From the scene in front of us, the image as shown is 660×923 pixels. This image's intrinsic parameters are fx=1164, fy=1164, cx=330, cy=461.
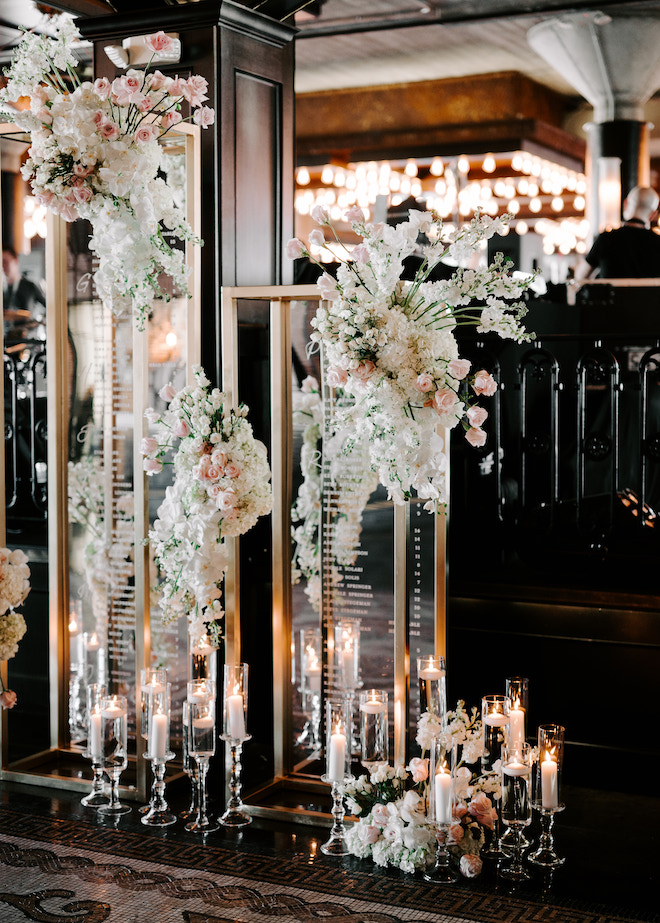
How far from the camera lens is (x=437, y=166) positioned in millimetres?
10383

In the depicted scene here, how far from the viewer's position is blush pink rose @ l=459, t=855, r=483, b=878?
3607 millimetres

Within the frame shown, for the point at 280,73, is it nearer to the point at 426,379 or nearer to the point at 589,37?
the point at 426,379

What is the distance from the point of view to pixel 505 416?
6090 millimetres

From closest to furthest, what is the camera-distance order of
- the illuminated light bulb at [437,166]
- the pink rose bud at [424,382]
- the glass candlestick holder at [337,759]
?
1. the pink rose bud at [424,382]
2. the glass candlestick holder at [337,759]
3. the illuminated light bulb at [437,166]

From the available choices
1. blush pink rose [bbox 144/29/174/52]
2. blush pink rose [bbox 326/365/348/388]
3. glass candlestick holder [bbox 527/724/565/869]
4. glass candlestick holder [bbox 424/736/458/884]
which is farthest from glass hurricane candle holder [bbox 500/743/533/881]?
blush pink rose [bbox 144/29/174/52]

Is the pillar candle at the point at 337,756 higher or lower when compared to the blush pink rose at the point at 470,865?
higher

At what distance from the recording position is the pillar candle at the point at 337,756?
3839mm

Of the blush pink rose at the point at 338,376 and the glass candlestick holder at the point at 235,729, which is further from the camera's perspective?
the glass candlestick holder at the point at 235,729

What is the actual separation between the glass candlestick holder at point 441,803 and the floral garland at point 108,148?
70.8 inches

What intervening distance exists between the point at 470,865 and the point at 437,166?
25.7ft

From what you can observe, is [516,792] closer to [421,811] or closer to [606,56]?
[421,811]

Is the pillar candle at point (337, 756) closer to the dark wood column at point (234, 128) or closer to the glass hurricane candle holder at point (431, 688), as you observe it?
the glass hurricane candle holder at point (431, 688)

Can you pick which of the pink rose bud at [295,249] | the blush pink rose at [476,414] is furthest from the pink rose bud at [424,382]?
the pink rose bud at [295,249]

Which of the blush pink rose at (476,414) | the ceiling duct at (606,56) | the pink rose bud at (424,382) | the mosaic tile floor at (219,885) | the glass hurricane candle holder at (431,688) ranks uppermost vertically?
the ceiling duct at (606,56)
